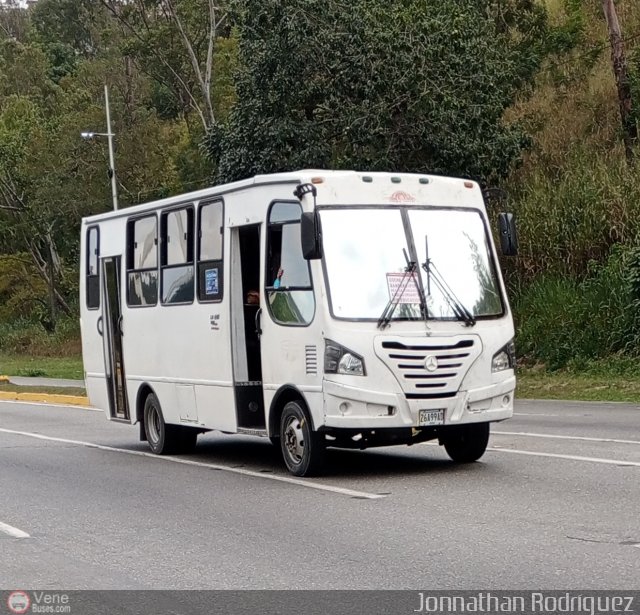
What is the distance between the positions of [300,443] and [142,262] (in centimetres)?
472

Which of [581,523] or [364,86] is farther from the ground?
[364,86]

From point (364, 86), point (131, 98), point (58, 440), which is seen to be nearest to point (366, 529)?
point (58, 440)

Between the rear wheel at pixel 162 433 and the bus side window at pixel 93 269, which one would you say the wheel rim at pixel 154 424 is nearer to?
the rear wheel at pixel 162 433

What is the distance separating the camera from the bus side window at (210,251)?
14.5 m

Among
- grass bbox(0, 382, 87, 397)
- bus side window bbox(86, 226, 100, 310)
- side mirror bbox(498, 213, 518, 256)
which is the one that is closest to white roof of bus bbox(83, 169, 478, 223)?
side mirror bbox(498, 213, 518, 256)

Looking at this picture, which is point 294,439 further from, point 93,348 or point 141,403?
point 93,348

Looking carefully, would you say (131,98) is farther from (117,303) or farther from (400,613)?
(400,613)

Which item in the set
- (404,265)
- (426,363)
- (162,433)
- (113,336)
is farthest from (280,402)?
(113,336)

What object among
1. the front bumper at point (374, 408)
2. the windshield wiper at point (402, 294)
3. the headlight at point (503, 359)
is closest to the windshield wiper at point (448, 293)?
the windshield wiper at point (402, 294)

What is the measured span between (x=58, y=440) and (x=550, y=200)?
17.2 metres

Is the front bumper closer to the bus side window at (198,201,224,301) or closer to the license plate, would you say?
the license plate

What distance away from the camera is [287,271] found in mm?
13188

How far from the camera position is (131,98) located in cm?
5800

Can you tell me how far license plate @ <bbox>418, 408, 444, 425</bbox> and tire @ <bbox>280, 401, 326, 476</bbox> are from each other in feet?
3.44
